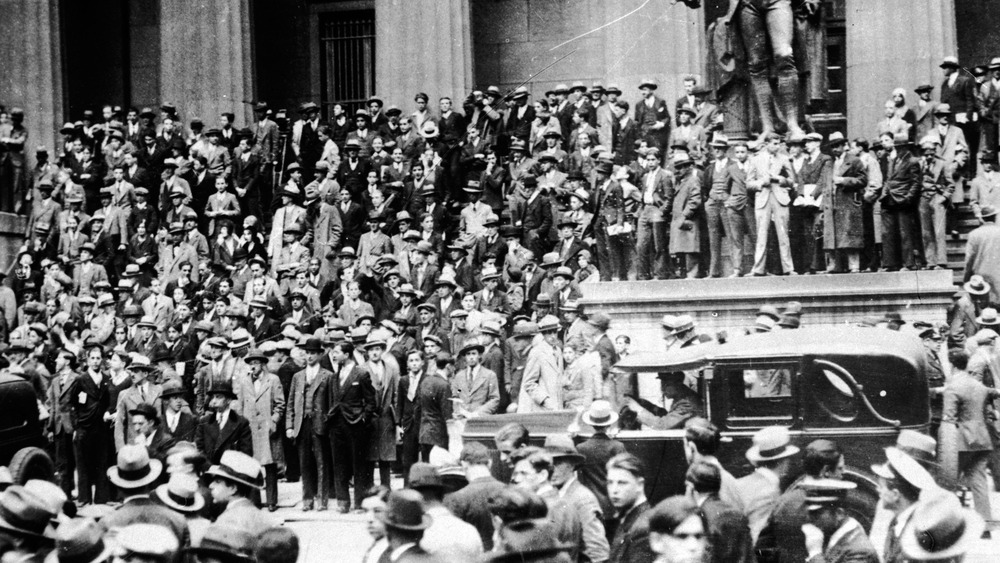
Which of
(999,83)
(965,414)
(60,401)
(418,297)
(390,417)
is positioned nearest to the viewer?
(965,414)

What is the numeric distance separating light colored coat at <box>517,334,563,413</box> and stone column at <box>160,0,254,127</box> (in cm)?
1483

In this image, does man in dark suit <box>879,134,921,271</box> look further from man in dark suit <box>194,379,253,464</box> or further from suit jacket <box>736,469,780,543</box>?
man in dark suit <box>194,379,253,464</box>

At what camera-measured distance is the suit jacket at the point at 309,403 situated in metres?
14.7

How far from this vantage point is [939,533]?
21.1 ft

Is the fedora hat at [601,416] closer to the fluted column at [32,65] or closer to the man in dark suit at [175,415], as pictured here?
the man in dark suit at [175,415]

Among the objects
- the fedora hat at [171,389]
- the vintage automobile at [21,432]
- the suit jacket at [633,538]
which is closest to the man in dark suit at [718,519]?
the suit jacket at [633,538]

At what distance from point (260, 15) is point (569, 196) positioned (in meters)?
14.6

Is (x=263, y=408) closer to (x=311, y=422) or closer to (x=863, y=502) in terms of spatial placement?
(x=311, y=422)

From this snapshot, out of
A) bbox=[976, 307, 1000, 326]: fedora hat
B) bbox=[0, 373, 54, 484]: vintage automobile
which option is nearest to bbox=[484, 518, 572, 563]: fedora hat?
bbox=[0, 373, 54, 484]: vintage automobile

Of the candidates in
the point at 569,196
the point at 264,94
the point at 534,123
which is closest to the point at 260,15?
the point at 264,94

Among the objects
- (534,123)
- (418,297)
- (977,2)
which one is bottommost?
(418,297)

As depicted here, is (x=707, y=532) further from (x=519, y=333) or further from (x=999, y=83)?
(x=999, y=83)

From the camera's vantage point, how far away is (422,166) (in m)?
20.7

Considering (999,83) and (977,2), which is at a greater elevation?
(977,2)
